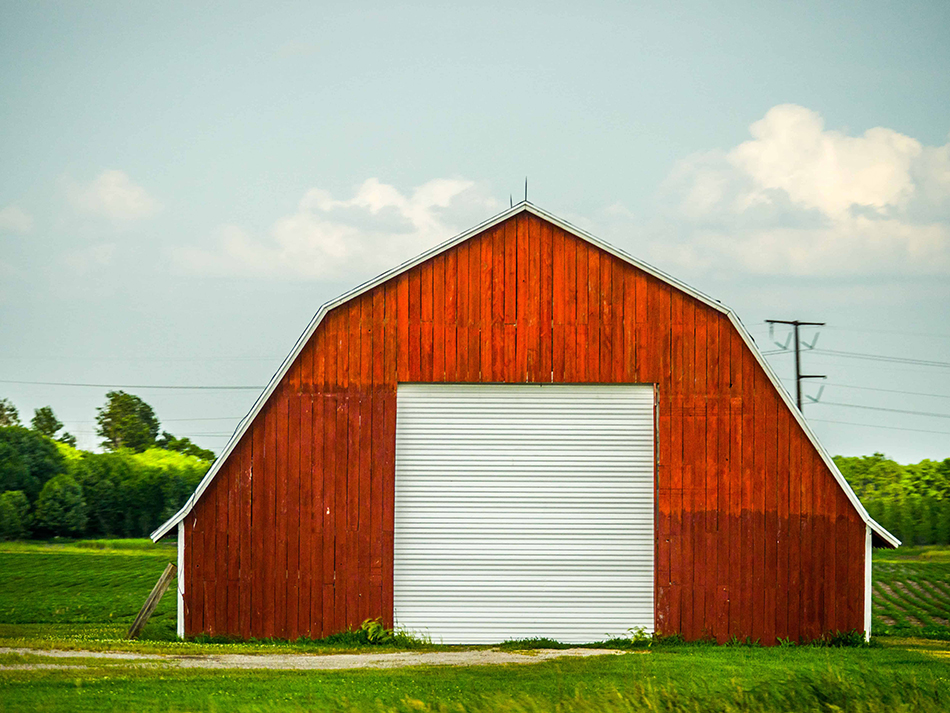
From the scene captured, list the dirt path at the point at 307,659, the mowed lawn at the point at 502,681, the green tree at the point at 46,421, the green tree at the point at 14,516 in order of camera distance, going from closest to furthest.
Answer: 1. the mowed lawn at the point at 502,681
2. the dirt path at the point at 307,659
3. the green tree at the point at 14,516
4. the green tree at the point at 46,421

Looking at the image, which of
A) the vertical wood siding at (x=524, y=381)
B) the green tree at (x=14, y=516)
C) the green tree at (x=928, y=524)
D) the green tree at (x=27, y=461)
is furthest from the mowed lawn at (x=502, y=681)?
the green tree at (x=27, y=461)

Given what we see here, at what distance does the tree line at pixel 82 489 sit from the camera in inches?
2360

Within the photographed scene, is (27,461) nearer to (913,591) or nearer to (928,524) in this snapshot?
(928,524)

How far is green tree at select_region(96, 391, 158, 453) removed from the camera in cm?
9238

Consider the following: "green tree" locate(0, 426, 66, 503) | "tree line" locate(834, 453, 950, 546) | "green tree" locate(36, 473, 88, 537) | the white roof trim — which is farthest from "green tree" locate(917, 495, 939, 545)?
"green tree" locate(0, 426, 66, 503)

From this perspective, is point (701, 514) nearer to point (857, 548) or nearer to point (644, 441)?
point (644, 441)

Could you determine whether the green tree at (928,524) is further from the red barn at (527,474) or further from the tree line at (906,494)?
the red barn at (527,474)

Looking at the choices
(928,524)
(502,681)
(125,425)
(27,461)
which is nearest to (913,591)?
(928,524)

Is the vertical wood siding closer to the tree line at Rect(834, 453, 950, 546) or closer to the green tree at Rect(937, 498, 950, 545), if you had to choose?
the tree line at Rect(834, 453, 950, 546)

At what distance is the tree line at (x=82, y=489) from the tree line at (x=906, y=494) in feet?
119

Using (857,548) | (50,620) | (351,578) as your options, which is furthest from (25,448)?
(857,548)

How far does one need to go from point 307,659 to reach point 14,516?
46585 millimetres

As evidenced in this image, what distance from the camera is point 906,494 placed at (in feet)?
173

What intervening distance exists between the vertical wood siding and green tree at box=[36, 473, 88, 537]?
4392 centimetres
